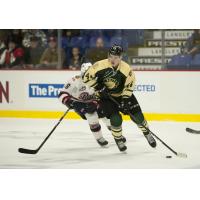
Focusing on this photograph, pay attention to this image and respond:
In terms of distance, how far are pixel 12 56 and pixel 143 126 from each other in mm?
1118

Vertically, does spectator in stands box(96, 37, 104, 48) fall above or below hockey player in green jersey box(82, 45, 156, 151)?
above

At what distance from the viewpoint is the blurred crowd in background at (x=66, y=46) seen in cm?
412

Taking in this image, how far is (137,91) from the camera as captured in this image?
417cm

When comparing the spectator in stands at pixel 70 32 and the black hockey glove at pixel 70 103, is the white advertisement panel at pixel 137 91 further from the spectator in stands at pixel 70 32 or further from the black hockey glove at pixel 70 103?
the spectator in stands at pixel 70 32

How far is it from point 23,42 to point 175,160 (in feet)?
4.45

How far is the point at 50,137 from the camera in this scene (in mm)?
4129

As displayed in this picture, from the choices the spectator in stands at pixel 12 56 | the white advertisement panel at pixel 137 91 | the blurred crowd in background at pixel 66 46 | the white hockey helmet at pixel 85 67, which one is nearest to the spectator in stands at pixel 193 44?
the blurred crowd in background at pixel 66 46

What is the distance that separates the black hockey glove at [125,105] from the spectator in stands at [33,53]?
771 millimetres

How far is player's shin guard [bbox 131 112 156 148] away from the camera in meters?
4.06

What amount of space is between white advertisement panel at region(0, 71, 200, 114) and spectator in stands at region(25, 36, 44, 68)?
80 mm

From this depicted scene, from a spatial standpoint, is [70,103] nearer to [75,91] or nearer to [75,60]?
[75,91]

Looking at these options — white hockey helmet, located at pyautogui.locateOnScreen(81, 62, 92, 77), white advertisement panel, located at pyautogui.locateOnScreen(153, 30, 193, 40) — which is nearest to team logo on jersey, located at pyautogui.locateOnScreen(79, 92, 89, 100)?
white hockey helmet, located at pyautogui.locateOnScreen(81, 62, 92, 77)

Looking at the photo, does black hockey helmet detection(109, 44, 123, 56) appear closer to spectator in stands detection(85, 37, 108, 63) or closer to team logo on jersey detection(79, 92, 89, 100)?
spectator in stands detection(85, 37, 108, 63)
